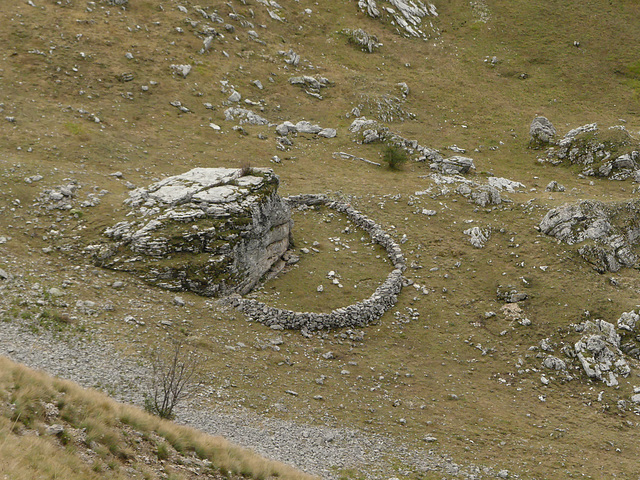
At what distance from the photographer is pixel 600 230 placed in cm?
3888

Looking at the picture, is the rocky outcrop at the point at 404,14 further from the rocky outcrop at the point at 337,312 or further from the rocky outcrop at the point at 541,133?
the rocky outcrop at the point at 337,312

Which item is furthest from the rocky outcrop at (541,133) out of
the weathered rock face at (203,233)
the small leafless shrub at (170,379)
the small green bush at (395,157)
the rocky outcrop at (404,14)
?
the small leafless shrub at (170,379)

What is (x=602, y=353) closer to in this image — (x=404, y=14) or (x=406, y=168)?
(x=406, y=168)

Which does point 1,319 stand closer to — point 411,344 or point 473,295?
point 411,344

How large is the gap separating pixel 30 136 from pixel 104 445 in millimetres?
34685

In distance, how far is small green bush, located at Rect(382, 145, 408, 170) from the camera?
5306cm

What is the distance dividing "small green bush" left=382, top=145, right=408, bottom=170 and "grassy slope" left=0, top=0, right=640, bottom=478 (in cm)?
171

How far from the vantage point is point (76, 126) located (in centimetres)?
4525

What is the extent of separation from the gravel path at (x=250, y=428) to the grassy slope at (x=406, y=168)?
1.08m

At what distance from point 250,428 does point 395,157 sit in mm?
35879

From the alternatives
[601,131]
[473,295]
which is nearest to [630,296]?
[473,295]

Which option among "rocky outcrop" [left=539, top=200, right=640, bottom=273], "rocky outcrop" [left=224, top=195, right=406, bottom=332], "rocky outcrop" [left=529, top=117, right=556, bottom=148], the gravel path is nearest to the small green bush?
"rocky outcrop" [left=539, top=200, right=640, bottom=273]

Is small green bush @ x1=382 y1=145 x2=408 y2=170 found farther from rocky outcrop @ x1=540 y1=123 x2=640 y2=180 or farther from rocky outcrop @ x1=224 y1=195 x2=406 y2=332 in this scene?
rocky outcrop @ x1=540 y1=123 x2=640 y2=180

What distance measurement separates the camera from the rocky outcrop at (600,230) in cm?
3753
